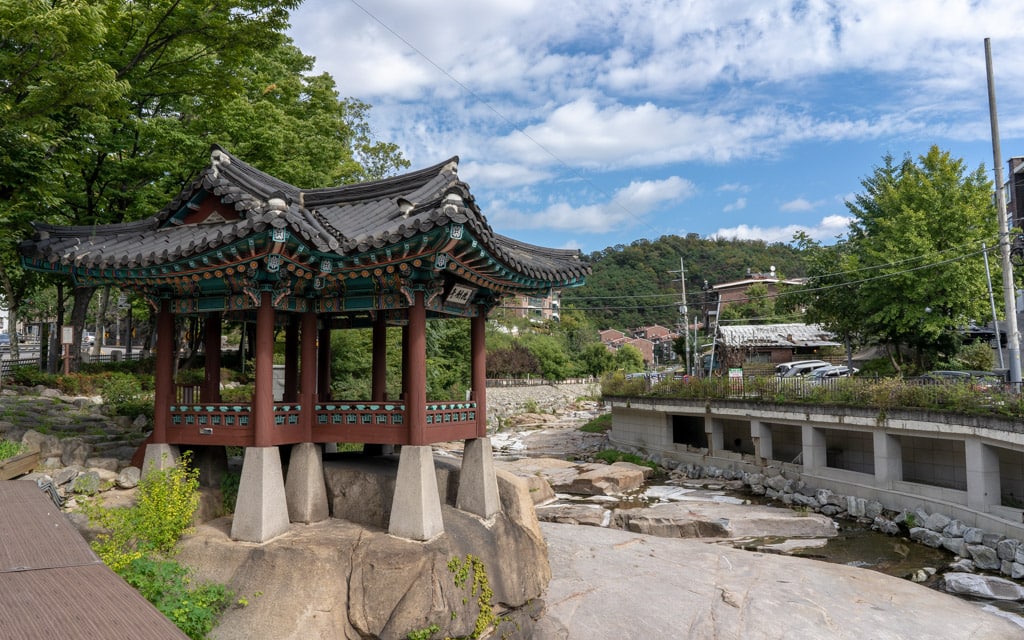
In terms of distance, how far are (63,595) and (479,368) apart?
11.0m

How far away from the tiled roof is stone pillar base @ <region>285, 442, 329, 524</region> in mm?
4021

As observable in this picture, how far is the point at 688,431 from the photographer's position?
130ft

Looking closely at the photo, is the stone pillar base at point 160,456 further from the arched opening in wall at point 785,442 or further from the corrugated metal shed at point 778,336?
the corrugated metal shed at point 778,336

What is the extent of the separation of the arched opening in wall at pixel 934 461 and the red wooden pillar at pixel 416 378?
20.5m

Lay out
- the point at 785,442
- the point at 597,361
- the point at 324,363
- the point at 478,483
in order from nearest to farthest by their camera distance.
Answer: the point at 478,483, the point at 324,363, the point at 785,442, the point at 597,361

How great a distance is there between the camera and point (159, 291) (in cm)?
1323

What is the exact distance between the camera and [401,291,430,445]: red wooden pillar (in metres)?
11.8

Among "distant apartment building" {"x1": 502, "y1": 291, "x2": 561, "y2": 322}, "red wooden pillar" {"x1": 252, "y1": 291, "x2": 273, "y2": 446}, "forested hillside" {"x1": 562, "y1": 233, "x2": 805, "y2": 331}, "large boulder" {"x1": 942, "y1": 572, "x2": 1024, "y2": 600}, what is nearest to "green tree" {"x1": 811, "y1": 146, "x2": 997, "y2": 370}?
"large boulder" {"x1": 942, "y1": 572, "x2": 1024, "y2": 600}

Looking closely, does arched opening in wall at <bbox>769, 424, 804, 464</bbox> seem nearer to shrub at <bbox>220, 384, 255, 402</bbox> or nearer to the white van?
the white van

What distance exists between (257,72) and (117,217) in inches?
371

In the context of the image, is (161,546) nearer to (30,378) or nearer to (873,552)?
(30,378)

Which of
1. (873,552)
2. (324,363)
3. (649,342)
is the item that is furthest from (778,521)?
(649,342)

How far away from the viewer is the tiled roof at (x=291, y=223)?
10.5 metres

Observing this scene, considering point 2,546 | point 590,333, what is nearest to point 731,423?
point 2,546
